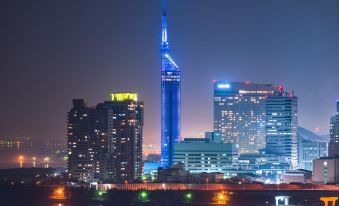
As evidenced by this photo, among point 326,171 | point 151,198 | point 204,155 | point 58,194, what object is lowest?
point 151,198

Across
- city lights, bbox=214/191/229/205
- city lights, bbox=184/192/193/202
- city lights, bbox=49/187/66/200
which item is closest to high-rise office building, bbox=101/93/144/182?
city lights, bbox=49/187/66/200

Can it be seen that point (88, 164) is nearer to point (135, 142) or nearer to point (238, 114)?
point (135, 142)

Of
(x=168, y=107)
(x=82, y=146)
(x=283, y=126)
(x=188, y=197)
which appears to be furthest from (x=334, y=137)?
(x=188, y=197)

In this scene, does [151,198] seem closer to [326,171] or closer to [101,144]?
[101,144]

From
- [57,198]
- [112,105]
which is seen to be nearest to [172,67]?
[112,105]

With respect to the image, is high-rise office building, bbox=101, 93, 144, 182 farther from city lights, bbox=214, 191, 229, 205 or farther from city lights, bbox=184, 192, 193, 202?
city lights, bbox=214, 191, 229, 205
